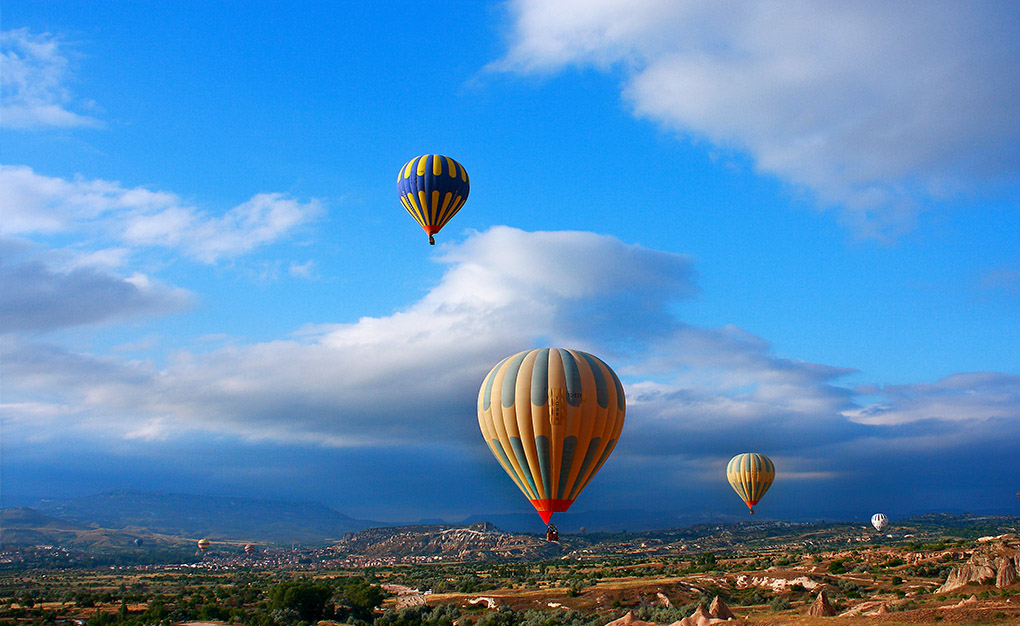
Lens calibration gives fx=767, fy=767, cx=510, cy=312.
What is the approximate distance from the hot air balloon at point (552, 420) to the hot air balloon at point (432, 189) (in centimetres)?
1778

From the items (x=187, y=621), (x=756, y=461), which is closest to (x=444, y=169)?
(x=187, y=621)

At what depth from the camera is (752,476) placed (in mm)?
101625

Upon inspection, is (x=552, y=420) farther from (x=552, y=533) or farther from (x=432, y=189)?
(x=432, y=189)

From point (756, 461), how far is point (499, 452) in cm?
6343

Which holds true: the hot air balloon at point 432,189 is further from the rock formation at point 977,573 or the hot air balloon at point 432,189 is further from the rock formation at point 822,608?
the rock formation at point 977,573

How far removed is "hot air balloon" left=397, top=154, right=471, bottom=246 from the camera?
6138 cm

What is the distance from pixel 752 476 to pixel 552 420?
6445cm

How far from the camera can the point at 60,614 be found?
74.7 metres

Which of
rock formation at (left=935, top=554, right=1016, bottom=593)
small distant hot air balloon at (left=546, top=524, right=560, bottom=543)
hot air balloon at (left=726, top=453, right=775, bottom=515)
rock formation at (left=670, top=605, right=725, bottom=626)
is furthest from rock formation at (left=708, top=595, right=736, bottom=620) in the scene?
hot air balloon at (left=726, top=453, right=775, bottom=515)

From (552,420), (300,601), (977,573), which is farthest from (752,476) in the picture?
(552,420)

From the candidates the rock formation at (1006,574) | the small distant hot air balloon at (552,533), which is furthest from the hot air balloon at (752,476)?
the small distant hot air balloon at (552,533)

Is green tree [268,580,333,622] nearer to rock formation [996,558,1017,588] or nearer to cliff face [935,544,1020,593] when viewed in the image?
cliff face [935,544,1020,593]

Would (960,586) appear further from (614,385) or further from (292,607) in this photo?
(292,607)

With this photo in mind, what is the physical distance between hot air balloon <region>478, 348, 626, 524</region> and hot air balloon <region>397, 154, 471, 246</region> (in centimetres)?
1778
